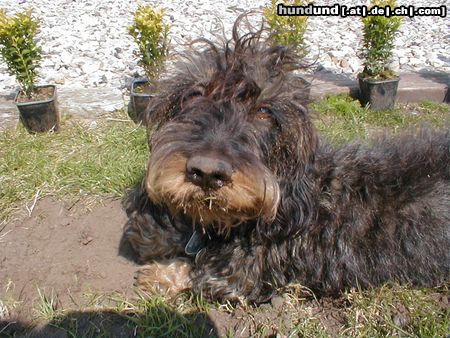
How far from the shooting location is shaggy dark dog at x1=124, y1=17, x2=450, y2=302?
2.09 meters

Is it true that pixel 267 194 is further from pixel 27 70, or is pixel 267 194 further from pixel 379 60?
pixel 379 60

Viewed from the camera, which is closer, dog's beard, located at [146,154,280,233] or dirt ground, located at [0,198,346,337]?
dog's beard, located at [146,154,280,233]

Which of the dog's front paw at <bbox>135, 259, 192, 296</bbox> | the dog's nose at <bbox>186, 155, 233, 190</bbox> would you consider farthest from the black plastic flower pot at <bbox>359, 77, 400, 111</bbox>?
the dog's nose at <bbox>186, 155, 233, 190</bbox>

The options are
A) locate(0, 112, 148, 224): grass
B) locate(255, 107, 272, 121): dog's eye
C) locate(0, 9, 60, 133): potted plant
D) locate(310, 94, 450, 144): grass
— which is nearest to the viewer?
locate(255, 107, 272, 121): dog's eye

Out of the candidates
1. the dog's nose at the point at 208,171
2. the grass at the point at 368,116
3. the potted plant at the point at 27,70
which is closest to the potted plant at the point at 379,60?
the grass at the point at 368,116

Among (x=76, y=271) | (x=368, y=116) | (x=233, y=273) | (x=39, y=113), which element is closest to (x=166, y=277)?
(x=233, y=273)

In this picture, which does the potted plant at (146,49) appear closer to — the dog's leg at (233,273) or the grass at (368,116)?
the grass at (368,116)

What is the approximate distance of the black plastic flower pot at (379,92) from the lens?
502 centimetres

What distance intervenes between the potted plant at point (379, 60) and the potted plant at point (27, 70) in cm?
329

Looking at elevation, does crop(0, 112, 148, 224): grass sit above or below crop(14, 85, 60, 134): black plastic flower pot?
below

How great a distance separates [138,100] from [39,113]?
94 centimetres

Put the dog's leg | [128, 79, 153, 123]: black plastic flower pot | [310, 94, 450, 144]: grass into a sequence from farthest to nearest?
[310, 94, 450, 144]: grass
[128, 79, 153, 123]: black plastic flower pot
the dog's leg

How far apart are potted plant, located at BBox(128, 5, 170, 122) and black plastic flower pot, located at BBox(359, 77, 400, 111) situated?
2193mm

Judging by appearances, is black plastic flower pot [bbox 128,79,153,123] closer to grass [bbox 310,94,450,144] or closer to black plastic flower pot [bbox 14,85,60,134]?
black plastic flower pot [bbox 14,85,60,134]
